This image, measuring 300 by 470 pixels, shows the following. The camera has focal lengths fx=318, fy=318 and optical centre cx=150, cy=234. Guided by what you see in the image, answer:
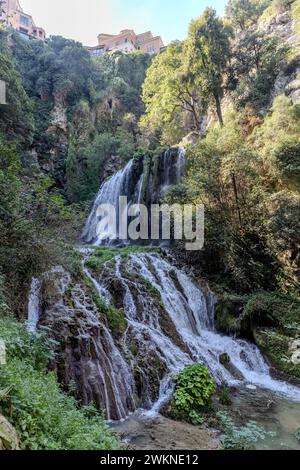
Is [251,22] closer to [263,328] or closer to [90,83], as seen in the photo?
[90,83]

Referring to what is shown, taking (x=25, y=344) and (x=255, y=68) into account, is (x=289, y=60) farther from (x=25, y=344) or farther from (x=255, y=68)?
(x=25, y=344)

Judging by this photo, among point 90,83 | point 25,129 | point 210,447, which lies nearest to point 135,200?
point 25,129

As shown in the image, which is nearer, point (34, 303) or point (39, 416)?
point (39, 416)

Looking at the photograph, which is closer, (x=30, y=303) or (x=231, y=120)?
(x=30, y=303)

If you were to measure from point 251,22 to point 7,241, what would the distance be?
30.7 m

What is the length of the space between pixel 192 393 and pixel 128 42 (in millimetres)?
53989

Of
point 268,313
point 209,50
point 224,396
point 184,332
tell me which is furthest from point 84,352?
point 209,50

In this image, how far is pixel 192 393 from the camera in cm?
629

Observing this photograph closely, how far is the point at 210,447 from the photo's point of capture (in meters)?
4.81

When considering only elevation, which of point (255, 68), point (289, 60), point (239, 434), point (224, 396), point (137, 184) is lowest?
point (224, 396)

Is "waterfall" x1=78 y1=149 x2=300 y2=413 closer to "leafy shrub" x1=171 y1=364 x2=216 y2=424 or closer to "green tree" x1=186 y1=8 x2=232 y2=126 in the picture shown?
"leafy shrub" x1=171 y1=364 x2=216 y2=424

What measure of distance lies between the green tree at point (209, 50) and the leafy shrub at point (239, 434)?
56.6ft

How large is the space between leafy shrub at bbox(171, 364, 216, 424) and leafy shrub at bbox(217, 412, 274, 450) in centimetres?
42

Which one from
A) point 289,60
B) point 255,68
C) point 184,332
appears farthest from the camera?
point 255,68
